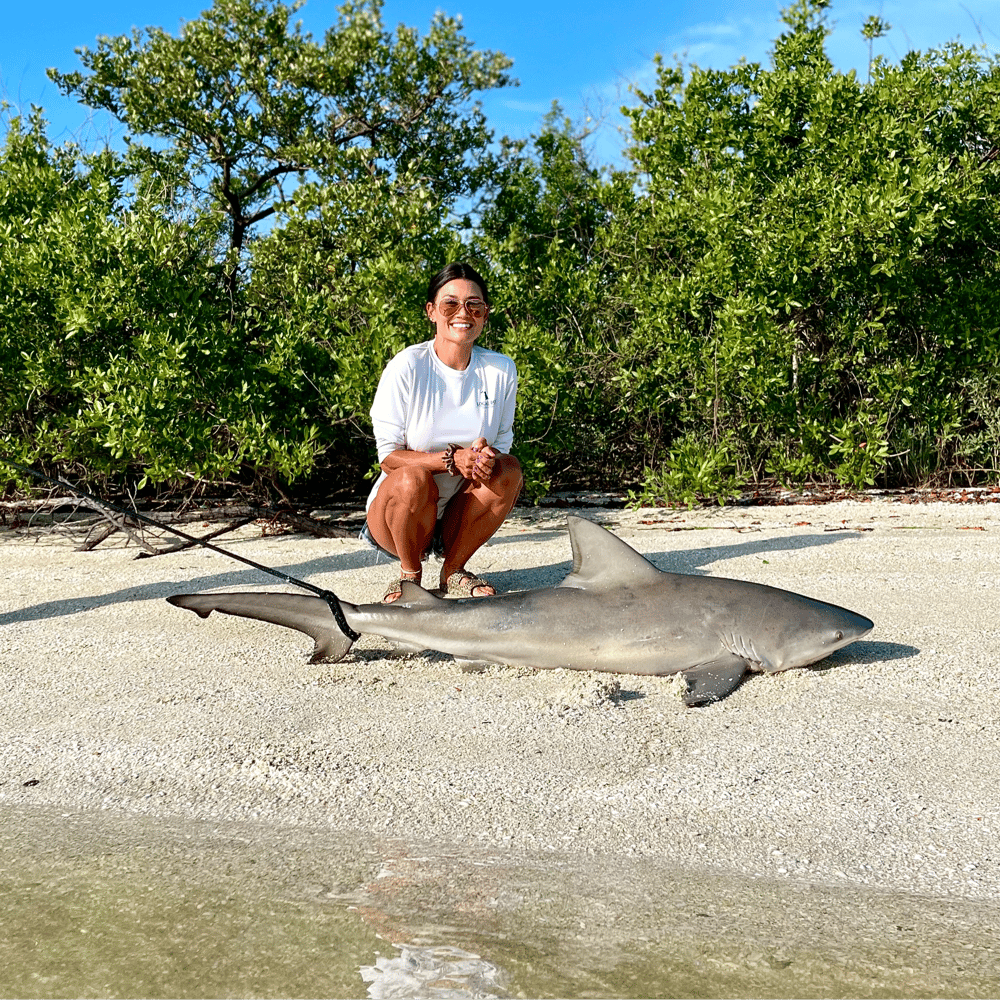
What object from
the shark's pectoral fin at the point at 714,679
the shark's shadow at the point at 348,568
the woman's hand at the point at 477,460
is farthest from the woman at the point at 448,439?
the shark's pectoral fin at the point at 714,679

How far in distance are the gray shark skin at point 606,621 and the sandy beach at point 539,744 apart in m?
0.10

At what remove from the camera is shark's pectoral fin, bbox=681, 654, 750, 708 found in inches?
143

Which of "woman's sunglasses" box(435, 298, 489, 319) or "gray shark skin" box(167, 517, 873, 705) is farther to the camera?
"woman's sunglasses" box(435, 298, 489, 319)

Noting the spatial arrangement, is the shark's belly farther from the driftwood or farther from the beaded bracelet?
the driftwood

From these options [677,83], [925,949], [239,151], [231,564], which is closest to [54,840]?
[925,949]

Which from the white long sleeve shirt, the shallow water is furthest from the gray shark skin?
the shallow water

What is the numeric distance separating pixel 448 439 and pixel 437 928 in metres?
3.09

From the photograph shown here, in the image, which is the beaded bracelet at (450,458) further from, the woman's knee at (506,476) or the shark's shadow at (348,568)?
the shark's shadow at (348,568)

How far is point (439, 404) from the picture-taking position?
198 inches

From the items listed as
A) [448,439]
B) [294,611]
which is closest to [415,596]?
[294,611]

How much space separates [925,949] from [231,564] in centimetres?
511

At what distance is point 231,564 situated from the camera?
6473 millimetres

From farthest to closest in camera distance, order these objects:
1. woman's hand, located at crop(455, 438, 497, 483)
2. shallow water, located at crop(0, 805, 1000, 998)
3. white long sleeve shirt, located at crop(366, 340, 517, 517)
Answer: white long sleeve shirt, located at crop(366, 340, 517, 517), woman's hand, located at crop(455, 438, 497, 483), shallow water, located at crop(0, 805, 1000, 998)

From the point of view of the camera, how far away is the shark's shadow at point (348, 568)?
5.41 metres
